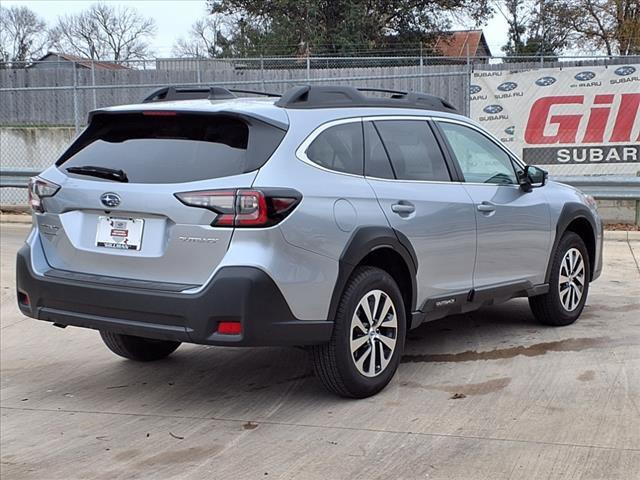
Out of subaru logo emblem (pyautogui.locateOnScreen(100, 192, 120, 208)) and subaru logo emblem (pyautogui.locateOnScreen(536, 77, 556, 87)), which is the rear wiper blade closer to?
subaru logo emblem (pyautogui.locateOnScreen(100, 192, 120, 208))

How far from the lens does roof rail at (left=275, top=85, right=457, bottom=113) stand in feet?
15.8

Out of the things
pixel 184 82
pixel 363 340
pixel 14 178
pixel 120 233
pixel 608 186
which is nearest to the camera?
pixel 120 233

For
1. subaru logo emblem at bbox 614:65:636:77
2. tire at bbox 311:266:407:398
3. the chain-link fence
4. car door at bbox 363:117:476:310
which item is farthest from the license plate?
subaru logo emblem at bbox 614:65:636:77

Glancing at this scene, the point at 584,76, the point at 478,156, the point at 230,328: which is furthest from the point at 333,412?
the point at 584,76

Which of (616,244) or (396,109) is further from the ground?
(396,109)

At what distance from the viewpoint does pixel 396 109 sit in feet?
17.7

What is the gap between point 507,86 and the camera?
12969mm

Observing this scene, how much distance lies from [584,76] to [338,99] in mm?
8697

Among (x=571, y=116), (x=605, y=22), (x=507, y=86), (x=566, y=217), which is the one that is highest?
(x=605, y=22)

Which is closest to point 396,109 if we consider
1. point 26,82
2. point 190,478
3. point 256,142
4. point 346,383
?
point 256,142

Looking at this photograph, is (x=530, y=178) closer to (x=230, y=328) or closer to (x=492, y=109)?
(x=230, y=328)

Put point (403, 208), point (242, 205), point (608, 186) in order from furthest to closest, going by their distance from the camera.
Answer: point (608, 186)
point (403, 208)
point (242, 205)

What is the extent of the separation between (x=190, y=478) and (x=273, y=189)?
1.51 metres

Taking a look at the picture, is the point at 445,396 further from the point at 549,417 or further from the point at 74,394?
the point at 74,394
